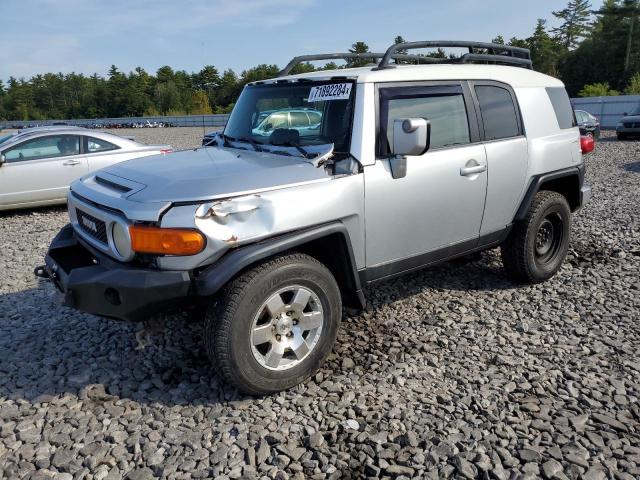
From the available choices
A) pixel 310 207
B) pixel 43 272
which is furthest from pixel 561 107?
pixel 43 272

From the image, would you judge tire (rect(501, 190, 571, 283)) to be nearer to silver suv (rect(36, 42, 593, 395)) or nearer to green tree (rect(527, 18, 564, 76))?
silver suv (rect(36, 42, 593, 395))

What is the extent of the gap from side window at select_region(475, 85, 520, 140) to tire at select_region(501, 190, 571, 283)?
763 mm

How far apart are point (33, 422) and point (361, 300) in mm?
2129

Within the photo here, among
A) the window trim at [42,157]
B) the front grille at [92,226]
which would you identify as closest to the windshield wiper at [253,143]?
the front grille at [92,226]

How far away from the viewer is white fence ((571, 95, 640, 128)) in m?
27.3

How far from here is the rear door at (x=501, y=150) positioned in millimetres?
4227

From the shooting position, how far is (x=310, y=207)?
3137mm

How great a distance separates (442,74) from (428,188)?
0.97 metres

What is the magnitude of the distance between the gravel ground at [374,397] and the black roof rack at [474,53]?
6.92ft

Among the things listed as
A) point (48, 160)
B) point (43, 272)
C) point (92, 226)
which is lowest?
point (43, 272)

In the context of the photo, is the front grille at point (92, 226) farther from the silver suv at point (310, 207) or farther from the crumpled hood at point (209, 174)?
the crumpled hood at point (209, 174)

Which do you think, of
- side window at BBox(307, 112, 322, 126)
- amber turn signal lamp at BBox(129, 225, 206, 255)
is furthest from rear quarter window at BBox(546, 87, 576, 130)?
amber turn signal lamp at BBox(129, 225, 206, 255)

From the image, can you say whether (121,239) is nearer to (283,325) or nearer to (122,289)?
(122,289)

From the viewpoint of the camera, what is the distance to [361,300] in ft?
11.6
